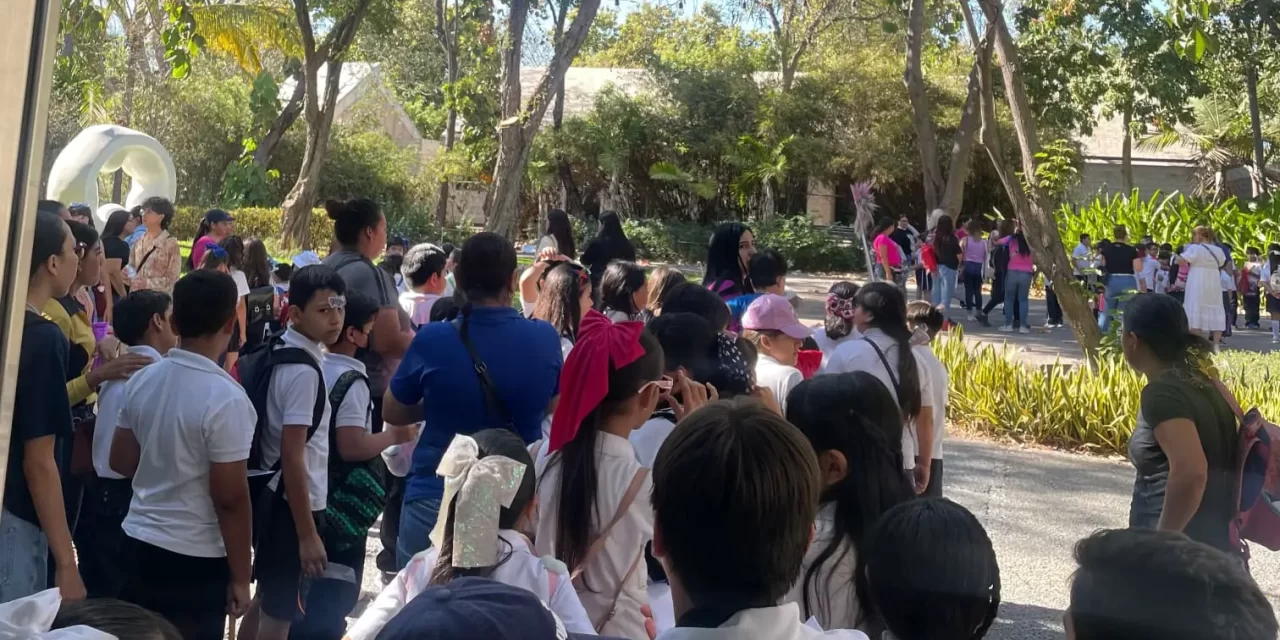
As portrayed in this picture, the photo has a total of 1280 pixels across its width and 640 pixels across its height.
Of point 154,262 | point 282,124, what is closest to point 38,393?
point 154,262

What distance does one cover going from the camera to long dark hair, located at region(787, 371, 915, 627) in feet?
9.47

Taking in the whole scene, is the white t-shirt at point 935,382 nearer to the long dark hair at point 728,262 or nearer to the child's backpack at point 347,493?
the long dark hair at point 728,262

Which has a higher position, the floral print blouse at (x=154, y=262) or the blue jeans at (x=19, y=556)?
the floral print blouse at (x=154, y=262)

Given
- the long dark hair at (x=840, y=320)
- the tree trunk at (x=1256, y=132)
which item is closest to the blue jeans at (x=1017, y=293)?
the long dark hair at (x=840, y=320)

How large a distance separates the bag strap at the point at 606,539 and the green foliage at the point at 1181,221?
23050mm

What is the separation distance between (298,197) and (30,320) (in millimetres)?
18399

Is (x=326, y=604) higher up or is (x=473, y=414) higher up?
(x=473, y=414)

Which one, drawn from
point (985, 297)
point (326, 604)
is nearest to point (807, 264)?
point (985, 297)

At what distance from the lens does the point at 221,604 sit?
3.57 metres

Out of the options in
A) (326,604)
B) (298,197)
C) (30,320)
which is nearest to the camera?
(30,320)

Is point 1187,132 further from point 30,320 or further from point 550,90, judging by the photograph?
point 30,320

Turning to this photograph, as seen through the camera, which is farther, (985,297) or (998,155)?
(985,297)

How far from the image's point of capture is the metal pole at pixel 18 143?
1.41 meters

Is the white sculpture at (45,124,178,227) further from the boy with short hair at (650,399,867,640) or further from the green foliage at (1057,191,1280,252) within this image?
the green foliage at (1057,191,1280,252)
